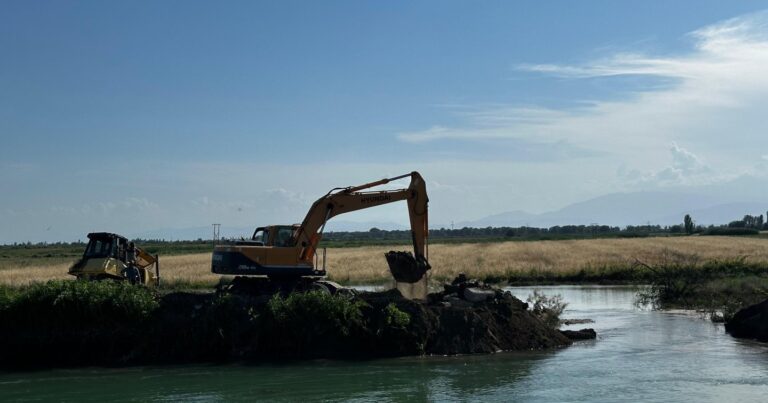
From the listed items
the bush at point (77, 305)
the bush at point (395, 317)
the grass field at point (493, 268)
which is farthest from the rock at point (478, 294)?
the grass field at point (493, 268)

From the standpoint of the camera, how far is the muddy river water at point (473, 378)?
17.2 meters

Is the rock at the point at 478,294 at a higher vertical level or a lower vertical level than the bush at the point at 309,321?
higher

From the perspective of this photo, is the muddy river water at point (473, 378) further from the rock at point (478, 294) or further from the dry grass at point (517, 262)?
the dry grass at point (517, 262)

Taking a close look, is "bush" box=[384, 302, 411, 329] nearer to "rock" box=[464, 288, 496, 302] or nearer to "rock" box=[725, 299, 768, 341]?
"rock" box=[464, 288, 496, 302]

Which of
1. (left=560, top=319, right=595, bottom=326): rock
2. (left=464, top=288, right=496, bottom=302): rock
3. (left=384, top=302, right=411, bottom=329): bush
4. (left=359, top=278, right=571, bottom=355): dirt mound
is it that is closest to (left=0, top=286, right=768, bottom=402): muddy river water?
(left=359, top=278, right=571, bottom=355): dirt mound

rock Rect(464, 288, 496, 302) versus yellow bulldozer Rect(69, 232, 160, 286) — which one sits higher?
yellow bulldozer Rect(69, 232, 160, 286)

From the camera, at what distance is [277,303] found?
21766mm

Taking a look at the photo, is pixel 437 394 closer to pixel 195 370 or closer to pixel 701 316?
pixel 195 370

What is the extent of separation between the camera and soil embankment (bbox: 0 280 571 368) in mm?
21672

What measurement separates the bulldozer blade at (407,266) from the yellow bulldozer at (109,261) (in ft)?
26.8

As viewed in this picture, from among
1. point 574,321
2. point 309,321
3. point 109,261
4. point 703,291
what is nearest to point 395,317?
point 309,321

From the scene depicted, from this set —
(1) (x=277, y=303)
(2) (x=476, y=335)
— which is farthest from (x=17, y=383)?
(2) (x=476, y=335)

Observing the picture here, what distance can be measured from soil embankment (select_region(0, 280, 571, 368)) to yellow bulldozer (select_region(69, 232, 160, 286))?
153 inches

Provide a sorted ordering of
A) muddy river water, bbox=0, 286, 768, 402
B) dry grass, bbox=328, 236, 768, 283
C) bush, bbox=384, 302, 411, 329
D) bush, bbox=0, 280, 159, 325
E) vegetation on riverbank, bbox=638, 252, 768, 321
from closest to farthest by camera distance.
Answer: muddy river water, bbox=0, 286, 768, 402, bush, bbox=384, 302, 411, 329, bush, bbox=0, 280, 159, 325, vegetation on riverbank, bbox=638, 252, 768, 321, dry grass, bbox=328, 236, 768, 283
